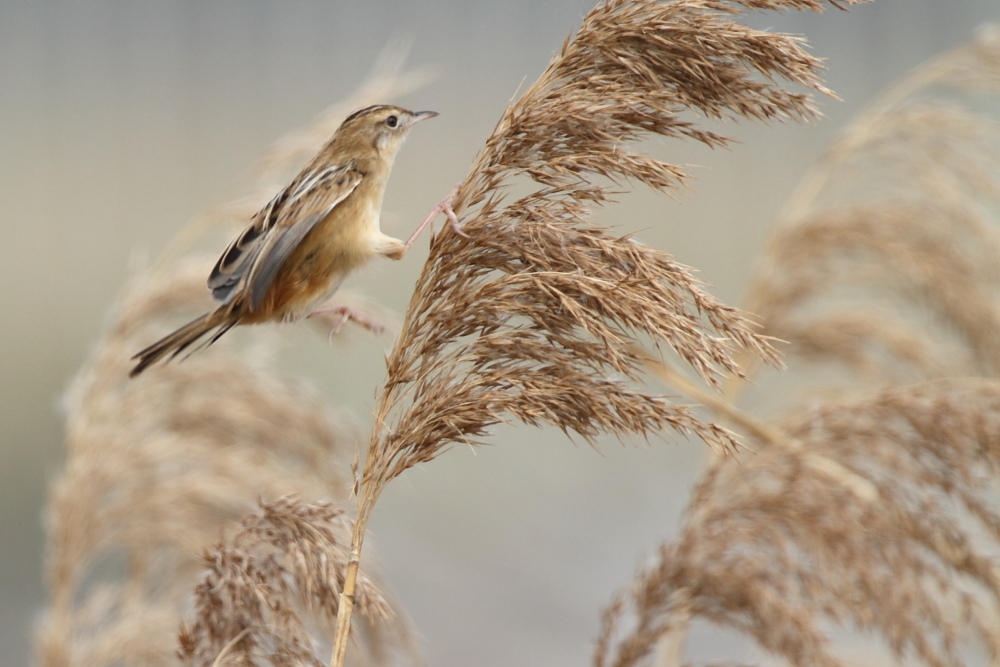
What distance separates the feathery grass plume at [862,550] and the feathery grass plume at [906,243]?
72 cm

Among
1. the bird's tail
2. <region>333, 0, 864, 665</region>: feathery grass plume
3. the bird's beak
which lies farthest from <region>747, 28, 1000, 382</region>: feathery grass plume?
the bird's tail

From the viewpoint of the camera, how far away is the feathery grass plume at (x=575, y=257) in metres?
1.45

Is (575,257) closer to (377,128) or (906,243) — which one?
(377,128)

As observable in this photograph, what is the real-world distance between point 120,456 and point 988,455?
209cm

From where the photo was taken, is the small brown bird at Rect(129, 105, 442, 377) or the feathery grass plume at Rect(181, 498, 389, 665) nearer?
the feathery grass plume at Rect(181, 498, 389, 665)

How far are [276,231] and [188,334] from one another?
28 centimetres

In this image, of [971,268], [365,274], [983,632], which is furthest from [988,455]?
[365,274]

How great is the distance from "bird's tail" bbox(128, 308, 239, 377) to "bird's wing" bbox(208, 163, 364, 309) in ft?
0.14

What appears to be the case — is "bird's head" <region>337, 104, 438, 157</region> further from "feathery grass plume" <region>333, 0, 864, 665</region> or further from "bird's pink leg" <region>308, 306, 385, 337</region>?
"feathery grass plume" <region>333, 0, 864, 665</region>

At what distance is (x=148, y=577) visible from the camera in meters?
2.74

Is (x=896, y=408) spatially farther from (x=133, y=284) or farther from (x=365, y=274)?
(x=133, y=284)

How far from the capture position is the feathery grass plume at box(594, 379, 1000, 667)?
78.0 inches

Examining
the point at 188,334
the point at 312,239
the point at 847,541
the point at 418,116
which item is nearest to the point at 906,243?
the point at 847,541

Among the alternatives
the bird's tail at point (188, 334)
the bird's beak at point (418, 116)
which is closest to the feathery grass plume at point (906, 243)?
the bird's beak at point (418, 116)
